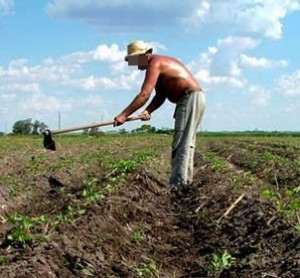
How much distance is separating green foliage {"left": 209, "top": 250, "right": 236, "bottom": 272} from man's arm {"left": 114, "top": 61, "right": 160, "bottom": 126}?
3.76 meters

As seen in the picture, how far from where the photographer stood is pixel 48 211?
9883 mm

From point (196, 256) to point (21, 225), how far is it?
1.65 meters

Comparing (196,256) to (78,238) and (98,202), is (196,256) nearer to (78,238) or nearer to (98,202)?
(78,238)

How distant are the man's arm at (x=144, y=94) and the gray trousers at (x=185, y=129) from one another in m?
0.73

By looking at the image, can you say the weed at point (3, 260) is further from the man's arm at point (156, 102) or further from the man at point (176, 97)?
the man's arm at point (156, 102)

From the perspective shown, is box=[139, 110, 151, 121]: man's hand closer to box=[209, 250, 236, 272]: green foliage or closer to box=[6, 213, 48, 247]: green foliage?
box=[6, 213, 48, 247]: green foliage

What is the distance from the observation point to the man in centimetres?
973

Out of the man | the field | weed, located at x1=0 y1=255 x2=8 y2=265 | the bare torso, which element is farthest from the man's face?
weed, located at x1=0 y1=255 x2=8 y2=265

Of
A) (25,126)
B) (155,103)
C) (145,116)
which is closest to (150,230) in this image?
(145,116)

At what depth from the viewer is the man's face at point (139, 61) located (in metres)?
9.77

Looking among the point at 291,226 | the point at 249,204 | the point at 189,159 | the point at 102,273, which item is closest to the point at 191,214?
the point at 249,204

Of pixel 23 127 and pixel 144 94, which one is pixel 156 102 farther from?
pixel 23 127

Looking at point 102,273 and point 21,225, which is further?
point 21,225

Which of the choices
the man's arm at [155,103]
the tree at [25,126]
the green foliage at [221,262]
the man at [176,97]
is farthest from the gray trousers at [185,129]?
the tree at [25,126]
